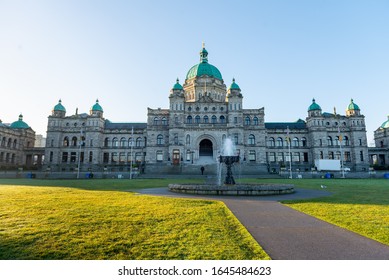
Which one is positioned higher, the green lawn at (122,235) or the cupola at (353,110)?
the cupola at (353,110)

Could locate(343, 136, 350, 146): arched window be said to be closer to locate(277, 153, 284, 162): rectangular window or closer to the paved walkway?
locate(277, 153, 284, 162): rectangular window

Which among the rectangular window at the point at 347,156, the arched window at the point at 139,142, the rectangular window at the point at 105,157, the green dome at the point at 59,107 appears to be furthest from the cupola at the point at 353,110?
the green dome at the point at 59,107

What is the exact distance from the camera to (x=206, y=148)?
56.1 m

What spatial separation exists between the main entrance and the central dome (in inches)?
735

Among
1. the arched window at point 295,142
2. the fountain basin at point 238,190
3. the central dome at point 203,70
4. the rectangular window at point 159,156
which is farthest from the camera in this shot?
the arched window at point 295,142

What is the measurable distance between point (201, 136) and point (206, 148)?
4.21m

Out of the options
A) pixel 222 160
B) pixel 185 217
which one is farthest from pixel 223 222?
pixel 222 160

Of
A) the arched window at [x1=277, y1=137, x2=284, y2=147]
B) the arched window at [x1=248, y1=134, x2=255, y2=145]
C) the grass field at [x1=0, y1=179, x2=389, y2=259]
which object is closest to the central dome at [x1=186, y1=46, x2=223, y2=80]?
the arched window at [x1=248, y1=134, x2=255, y2=145]

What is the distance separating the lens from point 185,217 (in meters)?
8.68

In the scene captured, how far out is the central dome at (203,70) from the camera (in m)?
61.5

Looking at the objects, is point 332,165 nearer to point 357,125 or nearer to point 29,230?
point 357,125

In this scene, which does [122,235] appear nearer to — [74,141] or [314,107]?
[74,141]

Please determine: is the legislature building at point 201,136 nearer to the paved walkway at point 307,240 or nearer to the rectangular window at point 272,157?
the rectangular window at point 272,157
